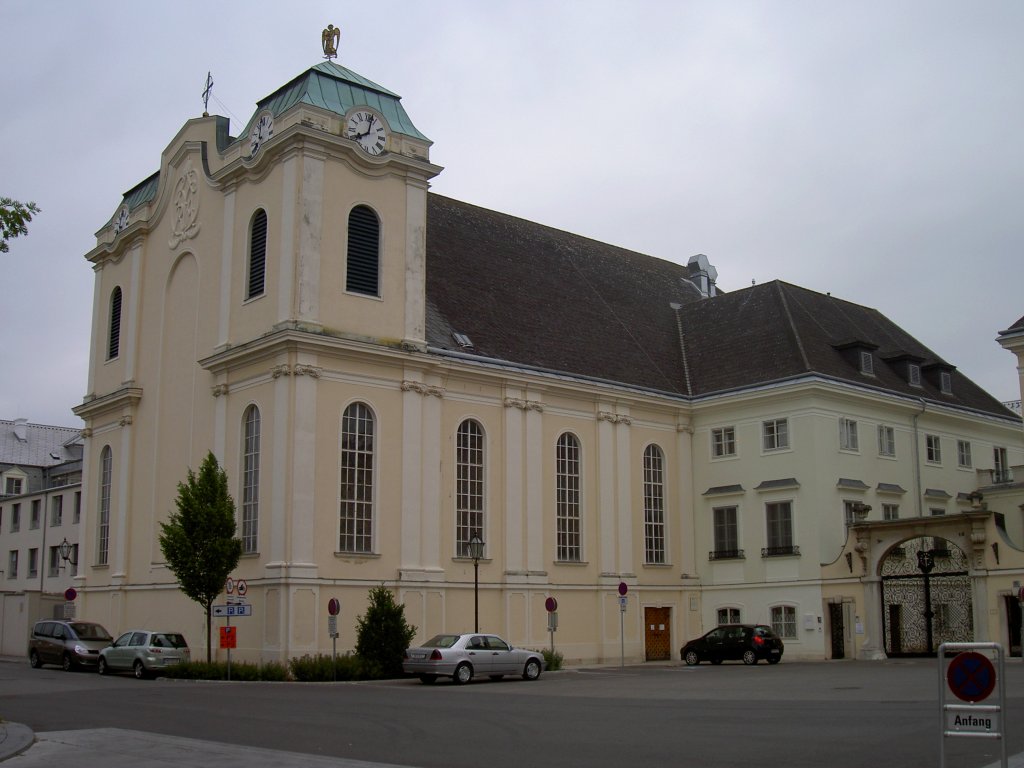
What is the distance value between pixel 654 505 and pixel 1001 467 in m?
16.5

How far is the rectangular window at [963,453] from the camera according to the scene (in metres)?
46.7

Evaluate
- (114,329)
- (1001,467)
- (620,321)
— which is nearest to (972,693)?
(620,321)

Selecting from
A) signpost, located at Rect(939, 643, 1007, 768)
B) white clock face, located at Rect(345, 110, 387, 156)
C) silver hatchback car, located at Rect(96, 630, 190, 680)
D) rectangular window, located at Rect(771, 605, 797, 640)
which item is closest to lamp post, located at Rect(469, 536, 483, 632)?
silver hatchback car, located at Rect(96, 630, 190, 680)

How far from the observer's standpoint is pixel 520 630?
123 feet

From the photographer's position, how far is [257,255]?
36219 millimetres

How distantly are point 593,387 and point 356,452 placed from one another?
1038 centimetres

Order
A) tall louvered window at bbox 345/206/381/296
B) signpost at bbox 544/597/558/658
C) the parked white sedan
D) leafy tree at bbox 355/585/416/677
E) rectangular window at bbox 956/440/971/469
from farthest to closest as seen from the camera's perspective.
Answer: rectangular window at bbox 956/440/971/469, tall louvered window at bbox 345/206/381/296, signpost at bbox 544/597/558/658, leafy tree at bbox 355/585/416/677, the parked white sedan

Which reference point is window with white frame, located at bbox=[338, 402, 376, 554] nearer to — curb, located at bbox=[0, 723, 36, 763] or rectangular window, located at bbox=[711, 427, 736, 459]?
rectangular window, located at bbox=[711, 427, 736, 459]

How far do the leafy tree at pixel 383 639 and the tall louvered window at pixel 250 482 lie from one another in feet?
15.1

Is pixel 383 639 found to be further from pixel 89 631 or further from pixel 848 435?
pixel 848 435

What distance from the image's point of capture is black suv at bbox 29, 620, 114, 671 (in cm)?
3534

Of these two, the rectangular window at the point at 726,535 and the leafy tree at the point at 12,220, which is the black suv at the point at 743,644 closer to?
the rectangular window at the point at 726,535

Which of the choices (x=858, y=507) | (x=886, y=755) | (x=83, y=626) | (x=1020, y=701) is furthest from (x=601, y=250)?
(x=886, y=755)

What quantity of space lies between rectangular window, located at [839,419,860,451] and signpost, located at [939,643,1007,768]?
3129 cm
